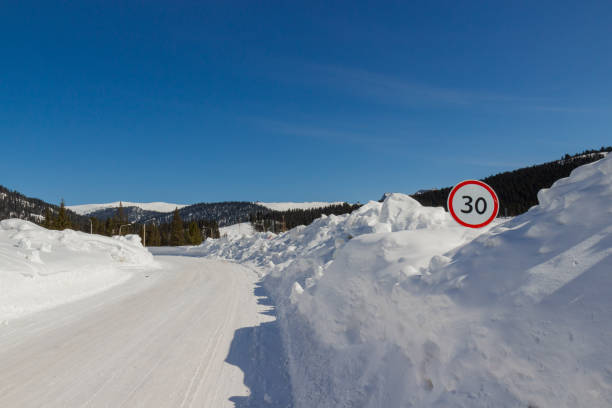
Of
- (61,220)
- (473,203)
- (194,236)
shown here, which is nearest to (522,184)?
(194,236)

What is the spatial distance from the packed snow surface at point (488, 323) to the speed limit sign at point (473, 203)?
0.59 meters

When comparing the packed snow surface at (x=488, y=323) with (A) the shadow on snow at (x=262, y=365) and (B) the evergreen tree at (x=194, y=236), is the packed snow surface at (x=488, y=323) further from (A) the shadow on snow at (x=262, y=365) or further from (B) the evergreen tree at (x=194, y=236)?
(B) the evergreen tree at (x=194, y=236)

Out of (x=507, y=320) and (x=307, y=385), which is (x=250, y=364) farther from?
(x=507, y=320)

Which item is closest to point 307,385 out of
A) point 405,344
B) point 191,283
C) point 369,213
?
point 405,344

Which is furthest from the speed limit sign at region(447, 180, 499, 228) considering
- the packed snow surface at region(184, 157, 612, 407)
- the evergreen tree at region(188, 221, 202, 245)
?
the evergreen tree at region(188, 221, 202, 245)

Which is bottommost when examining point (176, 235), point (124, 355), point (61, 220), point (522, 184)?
point (124, 355)

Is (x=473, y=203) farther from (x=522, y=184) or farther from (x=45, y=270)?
(x=522, y=184)

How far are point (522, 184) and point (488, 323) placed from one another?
3761 inches

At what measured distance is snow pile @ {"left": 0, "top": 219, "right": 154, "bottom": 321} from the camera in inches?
376

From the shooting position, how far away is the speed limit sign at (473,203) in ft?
15.6

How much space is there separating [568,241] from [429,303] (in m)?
1.41

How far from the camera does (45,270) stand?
13062 millimetres

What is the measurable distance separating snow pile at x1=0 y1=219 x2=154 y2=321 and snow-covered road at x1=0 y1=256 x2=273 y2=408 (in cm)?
Result: 98

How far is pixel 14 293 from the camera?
9.48 m
